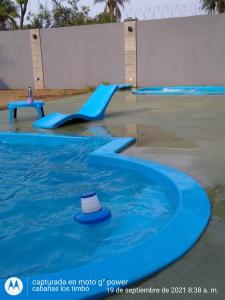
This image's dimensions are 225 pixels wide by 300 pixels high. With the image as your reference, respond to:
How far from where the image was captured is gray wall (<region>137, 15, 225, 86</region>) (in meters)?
15.1

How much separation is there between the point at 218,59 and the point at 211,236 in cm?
1413

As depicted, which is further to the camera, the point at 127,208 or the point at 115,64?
the point at 115,64

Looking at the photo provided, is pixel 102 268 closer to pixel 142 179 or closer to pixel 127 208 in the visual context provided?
pixel 127 208

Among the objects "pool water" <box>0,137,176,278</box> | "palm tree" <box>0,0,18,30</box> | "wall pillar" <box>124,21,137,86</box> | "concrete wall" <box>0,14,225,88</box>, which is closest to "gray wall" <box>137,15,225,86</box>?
"concrete wall" <box>0,14,225,88</box>

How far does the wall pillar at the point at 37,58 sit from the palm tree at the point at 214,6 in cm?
2000

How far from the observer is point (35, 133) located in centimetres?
628

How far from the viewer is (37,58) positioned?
18.6 meters

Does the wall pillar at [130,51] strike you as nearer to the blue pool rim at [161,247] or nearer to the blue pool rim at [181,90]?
the blue pool rim at [181,90]

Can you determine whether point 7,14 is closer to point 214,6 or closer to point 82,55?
point 82,55

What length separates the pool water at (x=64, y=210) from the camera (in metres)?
2.72

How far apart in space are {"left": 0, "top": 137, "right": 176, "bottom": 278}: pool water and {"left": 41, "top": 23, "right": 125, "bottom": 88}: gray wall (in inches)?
490

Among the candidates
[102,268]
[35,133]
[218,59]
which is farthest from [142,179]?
[218,59]

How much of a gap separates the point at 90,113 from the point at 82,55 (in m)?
10.6

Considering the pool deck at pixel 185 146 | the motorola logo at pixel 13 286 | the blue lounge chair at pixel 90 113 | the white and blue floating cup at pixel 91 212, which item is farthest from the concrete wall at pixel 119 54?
the motorola logo at pixel 13 286
